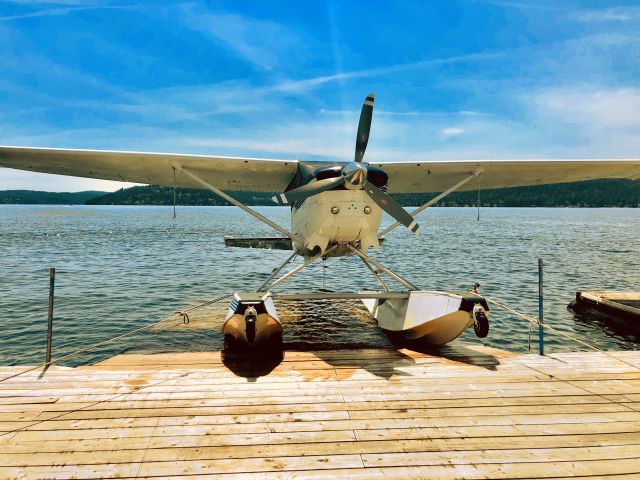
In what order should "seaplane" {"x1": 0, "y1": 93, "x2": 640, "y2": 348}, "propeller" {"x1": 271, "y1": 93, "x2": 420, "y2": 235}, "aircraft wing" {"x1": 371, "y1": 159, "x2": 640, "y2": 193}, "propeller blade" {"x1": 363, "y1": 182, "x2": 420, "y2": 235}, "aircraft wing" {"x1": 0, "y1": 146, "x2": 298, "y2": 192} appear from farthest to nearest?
"aircraft wing" {"x1": 371, "y1": 159, "x2": 640, "y2": 193}, "aircraft wing" {"x1": 0, "y1": 146, "x2": 298, "y2": 192}, "propeller blade" {"x1": 363, "y1": 182, "x2": 420, "y2": 235}, "propeller" {"x1": 271, "y1": 93, "x2": 420, "y2": 235}, "seaplane" {"x1": 0, "y1": 93, "x2": 640, "y2": 348}

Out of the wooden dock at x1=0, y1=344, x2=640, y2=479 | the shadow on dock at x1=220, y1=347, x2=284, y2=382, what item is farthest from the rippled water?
the wooden dock at x1=0, y1=344, x2=640, y2=479

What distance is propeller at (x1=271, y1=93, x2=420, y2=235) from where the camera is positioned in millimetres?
5699

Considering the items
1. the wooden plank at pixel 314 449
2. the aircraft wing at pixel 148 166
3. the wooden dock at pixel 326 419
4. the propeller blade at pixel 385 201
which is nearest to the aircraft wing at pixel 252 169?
the aircraft wing at pixel 148 166

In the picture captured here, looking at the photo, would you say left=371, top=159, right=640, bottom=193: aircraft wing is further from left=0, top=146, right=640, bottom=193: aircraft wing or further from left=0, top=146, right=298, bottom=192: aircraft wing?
left=0, top=146, right=298, bottom=192: aircraft wing

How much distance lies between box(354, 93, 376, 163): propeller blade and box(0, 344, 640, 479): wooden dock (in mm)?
3220

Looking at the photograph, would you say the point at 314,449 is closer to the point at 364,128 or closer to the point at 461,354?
the point at 461,354

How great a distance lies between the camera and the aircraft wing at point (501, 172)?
7691mm

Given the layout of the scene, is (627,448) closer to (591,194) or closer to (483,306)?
(483,306)

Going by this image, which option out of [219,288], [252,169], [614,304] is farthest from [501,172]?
[219,288]

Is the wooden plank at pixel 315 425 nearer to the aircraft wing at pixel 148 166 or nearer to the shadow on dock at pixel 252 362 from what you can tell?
the shadow on dock at pixel 252 362

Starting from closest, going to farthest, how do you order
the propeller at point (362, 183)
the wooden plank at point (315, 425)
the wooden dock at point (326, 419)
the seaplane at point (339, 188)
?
the wooden dock at point (326, 419) → the wooden plank at point (315, 425) → the seaplane at point (339, 188) → the propeller at point (362, 183)

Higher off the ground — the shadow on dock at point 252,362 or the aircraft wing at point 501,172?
the aircraft wing at point 501,172

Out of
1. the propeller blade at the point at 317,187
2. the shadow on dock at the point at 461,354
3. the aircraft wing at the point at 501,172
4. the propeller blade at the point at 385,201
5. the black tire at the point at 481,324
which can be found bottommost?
the shadow on dock at the point at 461,354

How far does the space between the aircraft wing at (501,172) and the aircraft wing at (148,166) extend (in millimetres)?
2280
